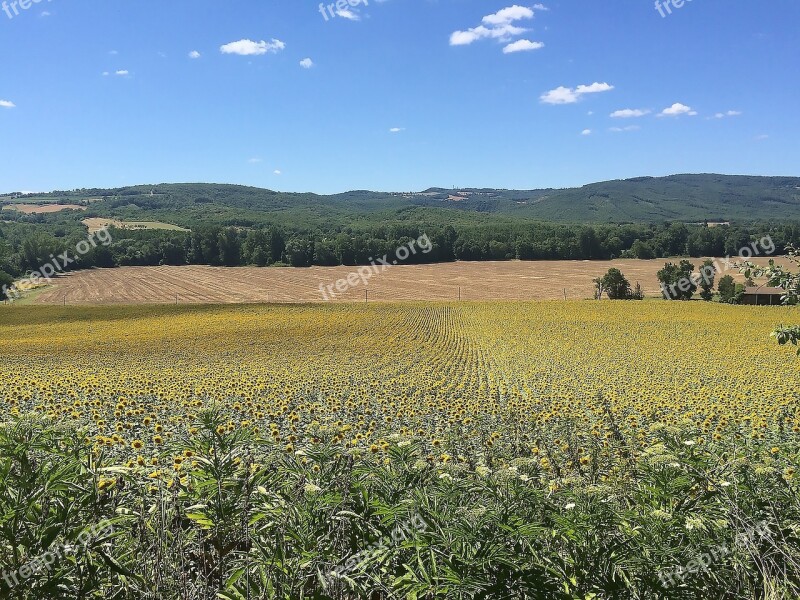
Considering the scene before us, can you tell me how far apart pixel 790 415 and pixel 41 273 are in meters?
99.4

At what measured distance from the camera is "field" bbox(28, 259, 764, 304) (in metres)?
72.2

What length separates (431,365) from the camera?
945 inches

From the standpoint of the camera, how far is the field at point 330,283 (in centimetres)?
7225

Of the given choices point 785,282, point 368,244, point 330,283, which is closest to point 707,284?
point 330,283

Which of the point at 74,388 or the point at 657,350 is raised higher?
the point at 74,388

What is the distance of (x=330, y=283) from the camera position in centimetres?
8625

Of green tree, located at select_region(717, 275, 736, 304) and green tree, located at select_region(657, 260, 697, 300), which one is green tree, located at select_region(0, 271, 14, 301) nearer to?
green tree, located at select_region(657, 260, 697, 300)

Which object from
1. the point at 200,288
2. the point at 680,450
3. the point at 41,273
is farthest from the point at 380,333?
the point at 41,273

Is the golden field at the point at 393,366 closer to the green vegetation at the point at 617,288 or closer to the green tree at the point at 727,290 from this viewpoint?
the green tree at the point at 727,290

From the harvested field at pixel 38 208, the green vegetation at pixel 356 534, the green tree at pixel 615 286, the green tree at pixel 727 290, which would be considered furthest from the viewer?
the harvested field at pixel 38 208

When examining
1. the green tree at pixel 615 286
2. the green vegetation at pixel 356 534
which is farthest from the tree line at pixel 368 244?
the green vegetation at pixel 356 534

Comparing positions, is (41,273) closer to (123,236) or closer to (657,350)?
(123,236)

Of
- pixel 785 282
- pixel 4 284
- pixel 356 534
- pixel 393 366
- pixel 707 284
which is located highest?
pixel 785 282

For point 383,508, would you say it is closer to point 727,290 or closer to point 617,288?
point 727,290
